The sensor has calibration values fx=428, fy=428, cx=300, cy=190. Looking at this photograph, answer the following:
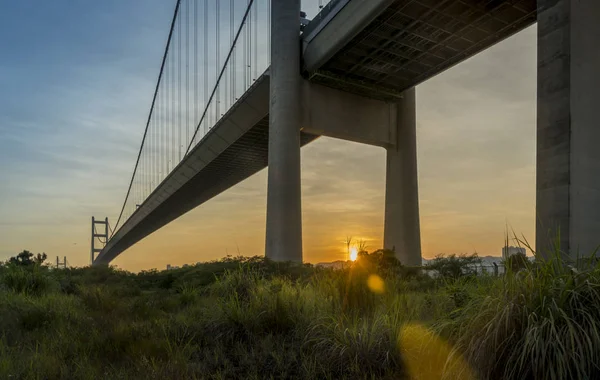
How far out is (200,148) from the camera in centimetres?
2895

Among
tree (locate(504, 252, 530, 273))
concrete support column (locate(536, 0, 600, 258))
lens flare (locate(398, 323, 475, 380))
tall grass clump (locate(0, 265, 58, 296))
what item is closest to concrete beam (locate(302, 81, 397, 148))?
concrete support column (locate(536, 0, 600, 258))

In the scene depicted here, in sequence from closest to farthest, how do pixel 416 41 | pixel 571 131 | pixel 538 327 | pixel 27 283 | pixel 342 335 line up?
pixel 538 327
pixel 342 335
pixel 27 283
pixel 571 131
pixel 416 41

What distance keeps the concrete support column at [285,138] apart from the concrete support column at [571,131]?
10.3 meters

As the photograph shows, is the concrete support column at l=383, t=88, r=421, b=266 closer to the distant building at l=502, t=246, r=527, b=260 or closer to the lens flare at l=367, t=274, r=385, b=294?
the lens flare at l=367, t=274, r=385, b=294

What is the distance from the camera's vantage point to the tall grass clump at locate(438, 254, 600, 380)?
260 cm

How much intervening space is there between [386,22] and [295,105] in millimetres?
5469

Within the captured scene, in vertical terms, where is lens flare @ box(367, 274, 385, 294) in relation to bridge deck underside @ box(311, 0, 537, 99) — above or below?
below

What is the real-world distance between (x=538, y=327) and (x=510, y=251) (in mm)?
1096

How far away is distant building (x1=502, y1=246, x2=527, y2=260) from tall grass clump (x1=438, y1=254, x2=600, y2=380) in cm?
32

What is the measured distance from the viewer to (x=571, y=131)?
9.52 m

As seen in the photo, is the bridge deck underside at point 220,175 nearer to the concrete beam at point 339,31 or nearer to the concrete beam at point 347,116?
the concrete beam at point 347,116

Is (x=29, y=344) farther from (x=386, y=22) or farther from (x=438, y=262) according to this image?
(x=386, y=22)

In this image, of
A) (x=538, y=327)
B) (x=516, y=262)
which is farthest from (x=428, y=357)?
(x=516, y=262)

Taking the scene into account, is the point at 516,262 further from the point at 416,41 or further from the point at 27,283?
the point at 416,41
